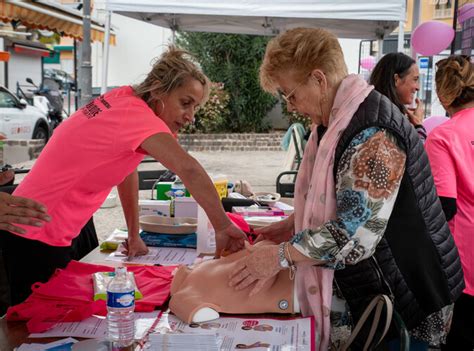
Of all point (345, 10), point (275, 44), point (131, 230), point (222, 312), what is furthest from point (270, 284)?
point (345, 10)

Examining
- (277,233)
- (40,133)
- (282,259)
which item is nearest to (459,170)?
(277,233)

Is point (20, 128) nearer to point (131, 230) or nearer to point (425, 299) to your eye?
point (131, 230)

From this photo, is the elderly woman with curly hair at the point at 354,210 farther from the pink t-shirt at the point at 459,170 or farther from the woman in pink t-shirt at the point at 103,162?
the pink t-shirt at the point at 459,170

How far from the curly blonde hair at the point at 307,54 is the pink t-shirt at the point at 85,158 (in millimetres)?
560

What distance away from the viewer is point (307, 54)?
5.17ft

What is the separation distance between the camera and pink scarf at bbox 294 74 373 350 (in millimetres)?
1553

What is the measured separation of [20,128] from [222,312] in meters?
10.6

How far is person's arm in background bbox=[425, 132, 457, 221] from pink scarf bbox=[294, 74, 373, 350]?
867mm

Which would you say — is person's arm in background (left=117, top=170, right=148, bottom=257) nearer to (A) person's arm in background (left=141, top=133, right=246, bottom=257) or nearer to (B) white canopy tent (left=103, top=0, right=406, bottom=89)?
(A) person's arm in background (left=141, top=133, right=246, bottom=257)

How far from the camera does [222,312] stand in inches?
63.5

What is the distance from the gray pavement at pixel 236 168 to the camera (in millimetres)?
6388

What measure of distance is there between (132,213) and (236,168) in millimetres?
7850

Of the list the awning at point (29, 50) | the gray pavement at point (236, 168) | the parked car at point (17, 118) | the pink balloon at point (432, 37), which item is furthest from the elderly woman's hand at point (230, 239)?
the awning at point (29, 50)

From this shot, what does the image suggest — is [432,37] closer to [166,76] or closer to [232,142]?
[166,76]
